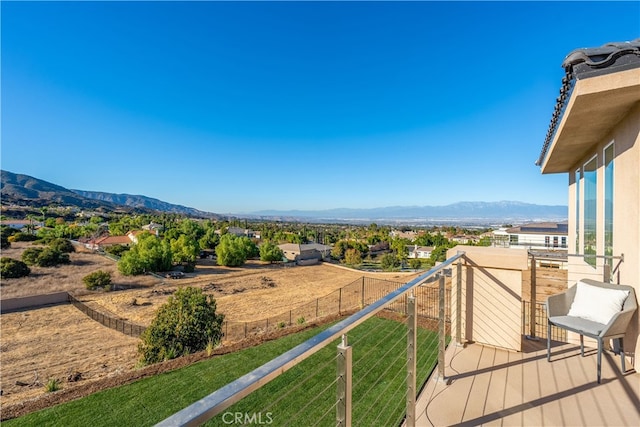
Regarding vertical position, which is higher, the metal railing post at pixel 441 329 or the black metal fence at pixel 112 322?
the metal railing post at pixel 441 329

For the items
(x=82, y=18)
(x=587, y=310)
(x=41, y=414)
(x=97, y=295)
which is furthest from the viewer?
(x=97, y=295)

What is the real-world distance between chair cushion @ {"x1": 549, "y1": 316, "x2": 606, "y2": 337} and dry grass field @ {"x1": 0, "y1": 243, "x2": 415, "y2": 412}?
354 inches

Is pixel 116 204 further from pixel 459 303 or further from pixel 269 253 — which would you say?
pixel 459 303

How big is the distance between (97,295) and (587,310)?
27.5 meters

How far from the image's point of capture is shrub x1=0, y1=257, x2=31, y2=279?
22.5m

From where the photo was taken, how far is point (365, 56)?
57.5 ft

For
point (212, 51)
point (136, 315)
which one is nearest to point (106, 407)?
point (136, 315)

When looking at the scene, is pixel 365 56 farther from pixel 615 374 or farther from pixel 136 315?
pixel 136 315

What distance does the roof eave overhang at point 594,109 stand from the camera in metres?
2.24

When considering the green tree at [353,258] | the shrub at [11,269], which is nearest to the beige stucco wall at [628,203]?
the shrub at [11,269]

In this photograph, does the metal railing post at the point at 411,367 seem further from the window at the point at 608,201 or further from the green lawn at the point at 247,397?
the window at the point at 608,201

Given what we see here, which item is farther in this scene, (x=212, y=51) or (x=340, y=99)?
(x=340, y=99)

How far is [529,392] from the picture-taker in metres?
2.28

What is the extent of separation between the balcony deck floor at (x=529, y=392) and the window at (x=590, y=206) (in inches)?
80.6
